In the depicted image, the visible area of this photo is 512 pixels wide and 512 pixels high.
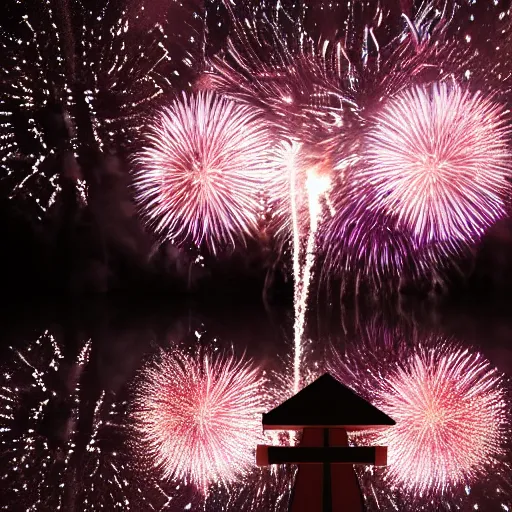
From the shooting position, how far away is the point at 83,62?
21.6ft

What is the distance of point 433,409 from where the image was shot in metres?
2.85

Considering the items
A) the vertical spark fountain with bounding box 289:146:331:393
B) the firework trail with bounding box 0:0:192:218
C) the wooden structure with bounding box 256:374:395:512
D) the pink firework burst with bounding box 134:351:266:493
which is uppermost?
the firework trail with bounding box 0:0:192:218

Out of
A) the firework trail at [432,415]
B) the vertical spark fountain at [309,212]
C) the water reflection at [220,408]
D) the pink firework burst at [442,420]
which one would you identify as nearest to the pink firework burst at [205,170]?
the vertical spark fountain at [309,212]

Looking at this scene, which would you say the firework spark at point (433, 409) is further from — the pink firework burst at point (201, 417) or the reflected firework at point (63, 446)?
the reflected firework at point (63, 446)

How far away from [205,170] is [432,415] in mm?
3588

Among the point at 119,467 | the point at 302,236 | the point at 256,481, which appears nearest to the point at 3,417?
the point at 119,467

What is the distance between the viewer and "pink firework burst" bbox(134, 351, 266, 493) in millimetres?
2271

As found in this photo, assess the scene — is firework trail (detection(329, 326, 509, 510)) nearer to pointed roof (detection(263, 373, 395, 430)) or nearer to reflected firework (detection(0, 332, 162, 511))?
pointed roof (detection(263, 373, 395, 430))

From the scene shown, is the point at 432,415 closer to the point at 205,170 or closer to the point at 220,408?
the point at 220,408

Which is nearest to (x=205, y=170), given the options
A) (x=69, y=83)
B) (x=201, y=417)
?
(x=69, y=83)

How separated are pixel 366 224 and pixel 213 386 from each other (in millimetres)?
3206

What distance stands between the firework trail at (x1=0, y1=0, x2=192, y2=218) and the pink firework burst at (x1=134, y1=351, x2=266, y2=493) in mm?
3260

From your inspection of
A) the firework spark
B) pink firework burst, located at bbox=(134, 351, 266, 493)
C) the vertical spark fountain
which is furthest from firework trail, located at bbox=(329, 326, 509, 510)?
the vertical spark fountain

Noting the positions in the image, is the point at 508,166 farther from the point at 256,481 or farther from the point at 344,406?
the point at 344,406
